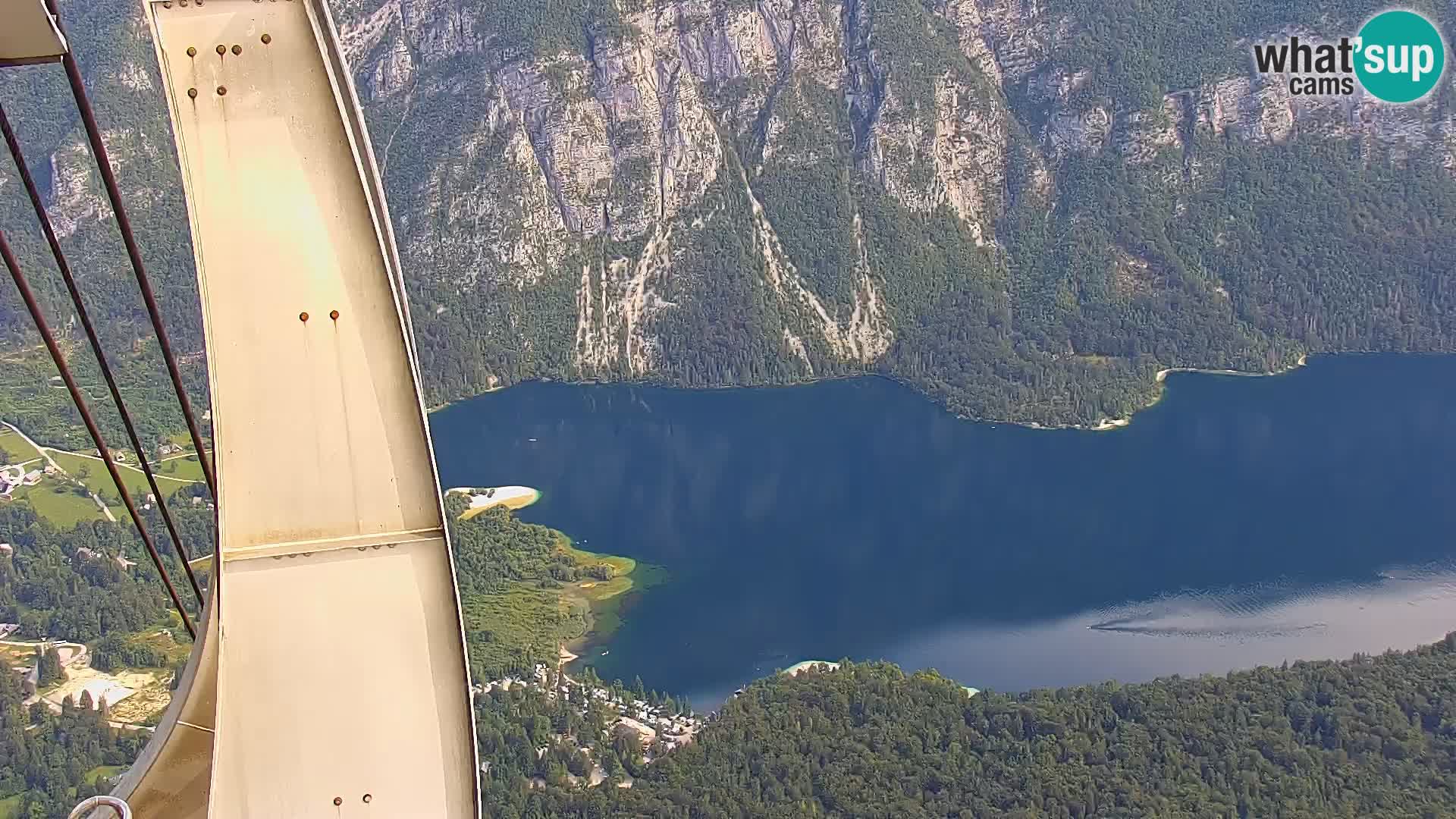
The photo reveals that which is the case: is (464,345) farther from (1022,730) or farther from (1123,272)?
(1022,730)

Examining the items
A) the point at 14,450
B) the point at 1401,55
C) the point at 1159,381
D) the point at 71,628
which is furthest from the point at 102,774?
the point at 1401,55

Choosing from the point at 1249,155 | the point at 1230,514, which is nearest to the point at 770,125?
the point at 1249,155

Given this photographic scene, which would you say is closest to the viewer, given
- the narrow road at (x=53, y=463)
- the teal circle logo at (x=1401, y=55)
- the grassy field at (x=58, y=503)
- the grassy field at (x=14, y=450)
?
the grassy field at (x=58, y=503)

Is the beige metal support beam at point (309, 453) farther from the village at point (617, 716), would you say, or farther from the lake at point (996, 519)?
the lake at point (996, 519)

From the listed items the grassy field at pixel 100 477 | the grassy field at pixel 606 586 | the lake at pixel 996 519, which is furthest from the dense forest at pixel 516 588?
the grassy field at pixel 100 477

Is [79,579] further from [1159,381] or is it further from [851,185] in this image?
[851,185]

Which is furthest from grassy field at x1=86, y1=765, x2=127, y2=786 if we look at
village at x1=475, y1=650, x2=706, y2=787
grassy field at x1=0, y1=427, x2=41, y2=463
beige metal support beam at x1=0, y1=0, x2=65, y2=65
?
beige metal support beam at x1=0, y1=0, x2=65, y2=65
